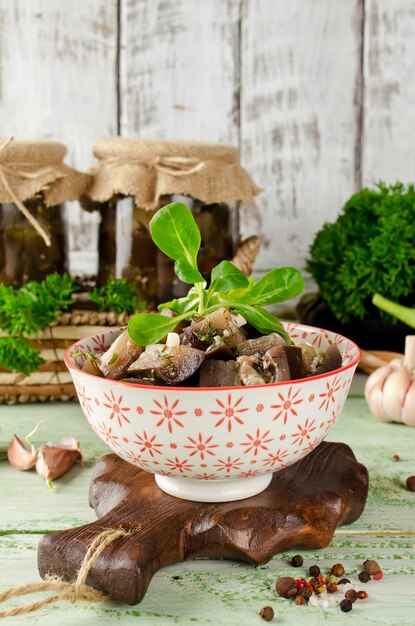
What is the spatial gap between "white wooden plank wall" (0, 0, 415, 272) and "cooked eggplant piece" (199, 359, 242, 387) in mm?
1563

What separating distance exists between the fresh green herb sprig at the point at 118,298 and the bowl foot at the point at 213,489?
60 cm

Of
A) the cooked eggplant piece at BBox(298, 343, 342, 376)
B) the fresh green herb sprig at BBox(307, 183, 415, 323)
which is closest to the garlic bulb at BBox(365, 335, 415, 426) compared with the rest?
the fresh green herb sprig at BBox(307, 183, 415, 323)

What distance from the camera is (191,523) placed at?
0.98 meters

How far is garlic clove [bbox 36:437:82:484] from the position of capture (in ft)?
4.08

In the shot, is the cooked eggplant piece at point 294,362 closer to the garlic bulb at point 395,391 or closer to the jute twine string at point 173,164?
the garlic bulb at point 395,391

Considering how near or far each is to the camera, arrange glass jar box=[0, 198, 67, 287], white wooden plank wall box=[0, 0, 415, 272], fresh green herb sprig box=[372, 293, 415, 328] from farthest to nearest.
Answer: white wooden plank wall box=[0, 0, 415, 272], fresh green herb sprig box=[372, 293, 415, 328], glass jar box=[0, 198, 67, 287]

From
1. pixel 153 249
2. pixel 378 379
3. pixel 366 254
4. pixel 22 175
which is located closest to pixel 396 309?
pixel 366 254

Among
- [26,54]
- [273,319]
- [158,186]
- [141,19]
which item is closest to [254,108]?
[141,19]

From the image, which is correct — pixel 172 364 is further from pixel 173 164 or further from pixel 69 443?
pixel 173 164

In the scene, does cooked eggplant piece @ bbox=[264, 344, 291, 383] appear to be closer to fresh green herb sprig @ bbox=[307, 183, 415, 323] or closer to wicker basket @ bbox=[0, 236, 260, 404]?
wicker basket @ bbox=[0, 236, 260, 404]

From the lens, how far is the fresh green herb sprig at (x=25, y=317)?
4.99ft

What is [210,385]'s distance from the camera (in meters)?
0.96

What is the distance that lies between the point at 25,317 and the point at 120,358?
54 cm

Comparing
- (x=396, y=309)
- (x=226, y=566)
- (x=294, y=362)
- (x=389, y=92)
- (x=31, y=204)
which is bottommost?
(x=226, y=566)
